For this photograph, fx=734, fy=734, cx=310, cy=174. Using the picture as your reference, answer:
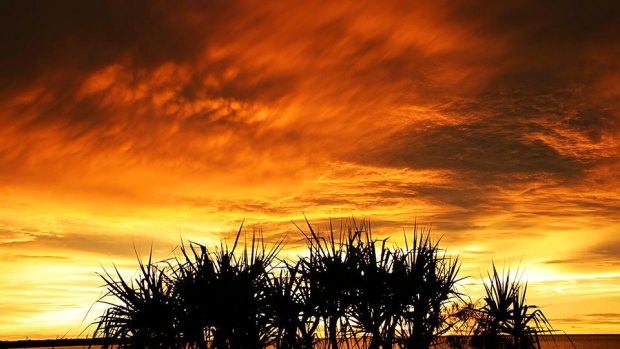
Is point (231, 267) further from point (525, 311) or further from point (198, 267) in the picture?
point (525, 311)

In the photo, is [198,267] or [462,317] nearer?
[198,267]

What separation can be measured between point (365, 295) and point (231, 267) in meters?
3.99

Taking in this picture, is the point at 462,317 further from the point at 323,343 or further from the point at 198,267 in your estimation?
the point at 198,267

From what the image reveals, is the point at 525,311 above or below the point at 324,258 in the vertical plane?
below

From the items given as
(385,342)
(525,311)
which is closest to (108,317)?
(385,342)

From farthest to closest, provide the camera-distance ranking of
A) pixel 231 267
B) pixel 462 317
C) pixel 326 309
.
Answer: pixel 462 317 < pixel 326 309 < pixel 231 267

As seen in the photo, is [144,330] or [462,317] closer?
[144,330]

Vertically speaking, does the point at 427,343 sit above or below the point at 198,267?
below

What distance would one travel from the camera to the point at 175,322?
1912 centimetres

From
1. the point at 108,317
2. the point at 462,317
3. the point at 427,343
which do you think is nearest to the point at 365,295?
the point at 427,343

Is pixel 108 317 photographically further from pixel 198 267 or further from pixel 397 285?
pixel 397 285

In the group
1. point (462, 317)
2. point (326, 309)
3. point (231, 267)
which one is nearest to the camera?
point (231, 267)

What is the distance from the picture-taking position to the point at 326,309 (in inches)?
→ 792

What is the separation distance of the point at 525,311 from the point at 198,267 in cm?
1041
